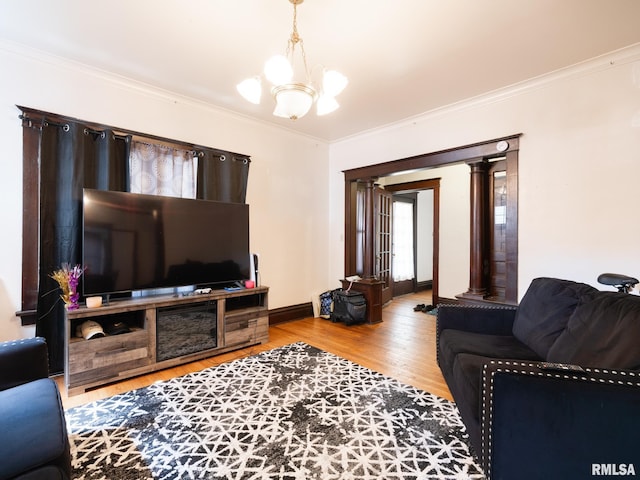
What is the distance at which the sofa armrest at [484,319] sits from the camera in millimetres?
2436

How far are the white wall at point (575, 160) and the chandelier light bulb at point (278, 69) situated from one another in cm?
249

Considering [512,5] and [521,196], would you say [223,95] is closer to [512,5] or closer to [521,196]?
[512,5]

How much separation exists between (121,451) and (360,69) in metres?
3.26

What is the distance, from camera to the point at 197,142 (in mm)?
3562

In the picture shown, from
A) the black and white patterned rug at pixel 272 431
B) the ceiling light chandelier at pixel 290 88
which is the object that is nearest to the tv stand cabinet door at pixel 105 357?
the black and white patterned rug at pixel 272 431

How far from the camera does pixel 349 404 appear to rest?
2.23 m

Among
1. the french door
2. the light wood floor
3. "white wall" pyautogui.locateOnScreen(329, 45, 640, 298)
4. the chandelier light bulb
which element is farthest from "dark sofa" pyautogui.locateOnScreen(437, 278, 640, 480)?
the french door

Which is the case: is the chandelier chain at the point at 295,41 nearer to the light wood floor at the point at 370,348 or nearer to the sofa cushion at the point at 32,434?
the sofa cushion at the point at 32,434

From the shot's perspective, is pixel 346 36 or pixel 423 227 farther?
pixel 423 227

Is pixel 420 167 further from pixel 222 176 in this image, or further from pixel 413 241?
pixel 413 241

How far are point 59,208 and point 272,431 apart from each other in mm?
2487

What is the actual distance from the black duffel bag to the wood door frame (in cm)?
46

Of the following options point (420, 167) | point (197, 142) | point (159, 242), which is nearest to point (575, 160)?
point (420, 167)

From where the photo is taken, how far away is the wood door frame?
10.6 feet
